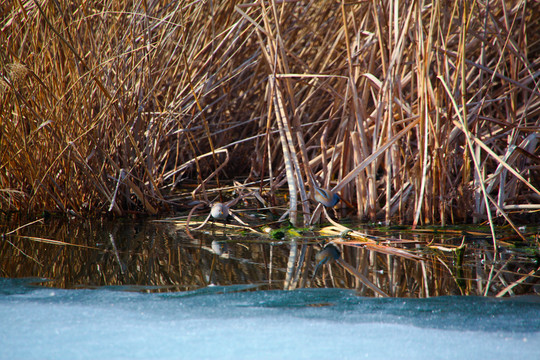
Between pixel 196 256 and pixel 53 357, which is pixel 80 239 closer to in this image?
pixel 196 256

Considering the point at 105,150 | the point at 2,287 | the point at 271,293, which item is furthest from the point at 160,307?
the point at 105,150

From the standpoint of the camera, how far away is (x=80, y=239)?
5.74 feet

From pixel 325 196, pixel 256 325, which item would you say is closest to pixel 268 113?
pixel 325 196

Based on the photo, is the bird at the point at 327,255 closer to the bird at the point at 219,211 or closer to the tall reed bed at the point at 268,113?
the tall reed bed at the point at 268,113

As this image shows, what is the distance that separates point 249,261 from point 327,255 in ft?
0.77

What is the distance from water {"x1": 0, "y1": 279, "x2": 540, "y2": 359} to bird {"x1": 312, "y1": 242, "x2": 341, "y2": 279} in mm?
249

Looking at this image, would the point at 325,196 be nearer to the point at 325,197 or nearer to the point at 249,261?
the point at 325,197

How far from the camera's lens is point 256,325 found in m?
1.03

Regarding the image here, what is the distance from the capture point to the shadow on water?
1285 mm

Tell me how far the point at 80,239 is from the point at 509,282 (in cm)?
130

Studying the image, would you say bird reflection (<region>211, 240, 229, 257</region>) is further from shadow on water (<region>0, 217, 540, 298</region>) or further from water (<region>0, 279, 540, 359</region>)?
water (<region>0, 279, 540, 359</region>)

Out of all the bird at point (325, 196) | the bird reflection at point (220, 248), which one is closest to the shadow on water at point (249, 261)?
the bird reflection at point (220, 248)

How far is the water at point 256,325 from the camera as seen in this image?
3.05 ft

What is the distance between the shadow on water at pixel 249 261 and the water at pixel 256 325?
0.08m
